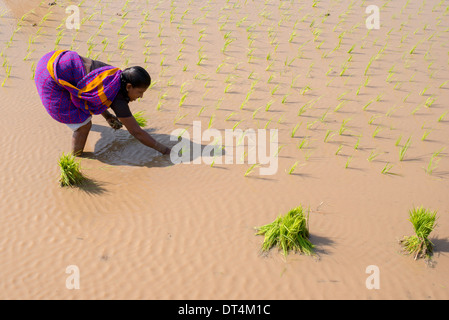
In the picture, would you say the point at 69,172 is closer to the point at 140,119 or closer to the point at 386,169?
the point at 140,119

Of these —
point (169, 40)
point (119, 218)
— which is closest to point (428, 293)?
point (119, 218)

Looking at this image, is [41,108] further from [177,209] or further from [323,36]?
Result: [323,36]

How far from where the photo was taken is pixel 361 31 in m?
6.49

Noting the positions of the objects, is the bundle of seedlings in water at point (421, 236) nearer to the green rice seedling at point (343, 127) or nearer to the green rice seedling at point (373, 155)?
the green rice seedling at point (373, 155)

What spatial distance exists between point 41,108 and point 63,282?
261cm

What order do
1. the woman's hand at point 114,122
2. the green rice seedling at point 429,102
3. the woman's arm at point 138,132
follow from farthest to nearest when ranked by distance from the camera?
the green rice seedling at point 429,102
the woman's hand at point 114,122
the woman's arm at point 138,132

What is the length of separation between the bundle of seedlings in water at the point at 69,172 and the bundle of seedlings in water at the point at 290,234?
5.79 feet

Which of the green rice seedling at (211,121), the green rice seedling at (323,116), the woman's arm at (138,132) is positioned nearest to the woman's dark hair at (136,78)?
the woman's arm at (138,132)

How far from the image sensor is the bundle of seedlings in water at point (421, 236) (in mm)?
3088

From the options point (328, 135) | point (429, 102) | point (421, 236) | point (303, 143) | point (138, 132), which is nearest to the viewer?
point (421, 236)

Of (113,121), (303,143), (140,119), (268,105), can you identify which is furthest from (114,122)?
(303,143)

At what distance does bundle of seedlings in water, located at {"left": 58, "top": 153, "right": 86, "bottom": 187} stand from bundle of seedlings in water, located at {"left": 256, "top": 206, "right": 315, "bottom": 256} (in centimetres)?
177

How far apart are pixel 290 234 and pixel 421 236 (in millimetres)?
961

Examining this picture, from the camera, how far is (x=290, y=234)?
310cm
